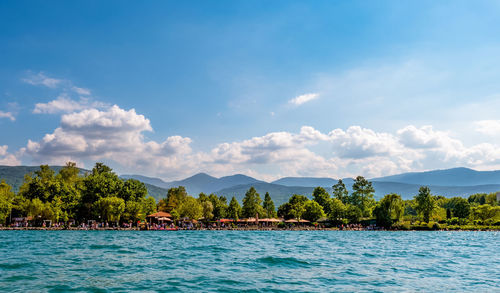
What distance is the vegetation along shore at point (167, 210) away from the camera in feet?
264

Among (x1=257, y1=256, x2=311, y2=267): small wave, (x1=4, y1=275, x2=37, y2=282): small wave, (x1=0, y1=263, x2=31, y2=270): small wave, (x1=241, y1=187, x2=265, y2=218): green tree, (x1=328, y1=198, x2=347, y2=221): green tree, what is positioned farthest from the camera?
(x1=241, y1=187, x2=265, y2=218): green tree

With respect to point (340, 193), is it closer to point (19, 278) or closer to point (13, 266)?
point (13, 266)

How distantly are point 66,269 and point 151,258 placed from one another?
6.35m

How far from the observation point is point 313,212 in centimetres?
10888

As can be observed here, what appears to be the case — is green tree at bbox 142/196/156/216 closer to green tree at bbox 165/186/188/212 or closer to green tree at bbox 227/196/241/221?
green tree at bbox 165/186/188/212

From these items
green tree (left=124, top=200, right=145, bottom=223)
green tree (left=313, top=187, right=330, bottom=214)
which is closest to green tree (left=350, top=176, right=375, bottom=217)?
green tree (left=313, top=187, right=330, bottom=214)

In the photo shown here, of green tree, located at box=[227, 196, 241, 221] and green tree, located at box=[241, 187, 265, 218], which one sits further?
green tree, located at box=[227, 196, 241, 221]

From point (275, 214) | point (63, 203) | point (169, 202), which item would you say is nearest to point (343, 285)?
point (63, 203)

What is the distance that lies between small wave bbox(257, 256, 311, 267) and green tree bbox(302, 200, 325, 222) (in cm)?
8697

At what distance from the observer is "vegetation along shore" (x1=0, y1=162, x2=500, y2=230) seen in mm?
80562

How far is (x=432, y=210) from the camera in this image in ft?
308

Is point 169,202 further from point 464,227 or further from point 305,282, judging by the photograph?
point 305,282

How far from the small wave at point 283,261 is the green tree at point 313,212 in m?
87.0

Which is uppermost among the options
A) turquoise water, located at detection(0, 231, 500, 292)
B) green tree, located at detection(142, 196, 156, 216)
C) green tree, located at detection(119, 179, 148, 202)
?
green tree, located at detection(119, 179, 148, 202)
